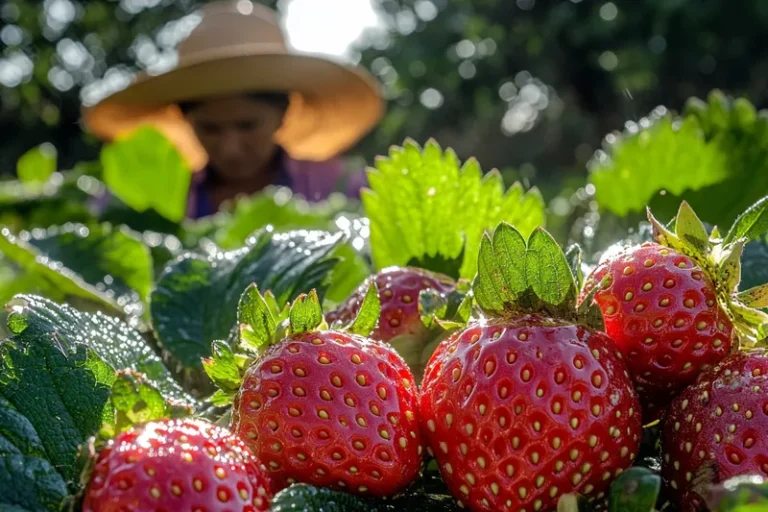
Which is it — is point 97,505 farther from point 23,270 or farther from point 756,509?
point 23,270

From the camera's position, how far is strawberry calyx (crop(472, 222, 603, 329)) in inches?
20.6

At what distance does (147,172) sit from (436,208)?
1149mm

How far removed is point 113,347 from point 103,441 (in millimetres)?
172

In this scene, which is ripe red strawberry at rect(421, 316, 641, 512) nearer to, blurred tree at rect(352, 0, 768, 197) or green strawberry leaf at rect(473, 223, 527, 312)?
green strawberry leaf at rect(473, 223, 527, 312)

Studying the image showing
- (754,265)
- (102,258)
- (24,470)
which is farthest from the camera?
(102,258)

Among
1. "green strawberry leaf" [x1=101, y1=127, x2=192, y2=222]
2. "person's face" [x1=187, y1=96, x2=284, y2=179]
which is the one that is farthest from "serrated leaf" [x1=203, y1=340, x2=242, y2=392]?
"person's face" [x1=187, y1=96, x2=284, y2=179]

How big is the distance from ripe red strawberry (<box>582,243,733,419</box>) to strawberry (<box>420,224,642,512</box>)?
1.2 inches

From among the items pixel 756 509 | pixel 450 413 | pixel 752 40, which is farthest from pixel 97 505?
pixel 752 40

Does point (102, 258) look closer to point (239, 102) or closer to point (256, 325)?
point (256, 325)

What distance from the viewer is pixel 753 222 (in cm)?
56

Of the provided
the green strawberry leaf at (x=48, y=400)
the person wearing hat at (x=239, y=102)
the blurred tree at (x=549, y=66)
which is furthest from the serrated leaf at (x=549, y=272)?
the blurred tree at (x=549, y=66)

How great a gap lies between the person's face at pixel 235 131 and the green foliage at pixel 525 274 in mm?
3021

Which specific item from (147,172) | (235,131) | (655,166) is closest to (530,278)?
(655,166)

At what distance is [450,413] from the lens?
0.51m
